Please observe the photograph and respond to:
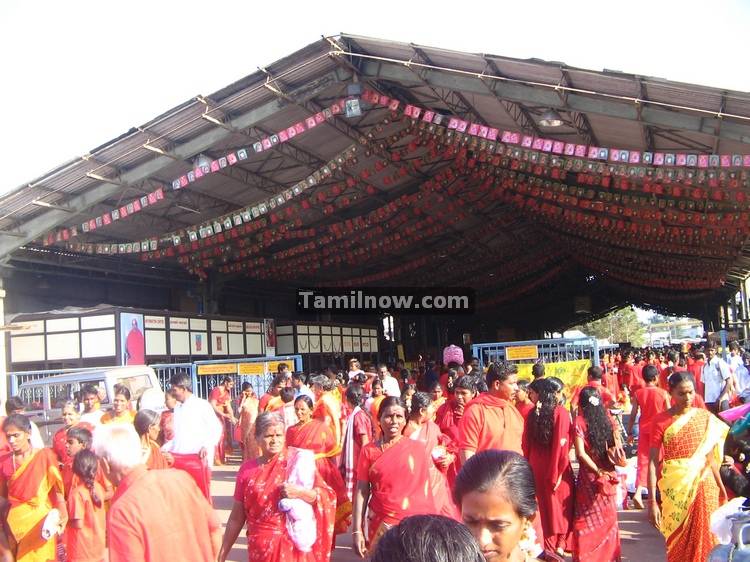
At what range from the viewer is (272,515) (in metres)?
3.82

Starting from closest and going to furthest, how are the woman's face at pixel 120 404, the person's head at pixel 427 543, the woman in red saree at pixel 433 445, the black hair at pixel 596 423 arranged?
the person's head at pixel 427 543, the woman in red saree at pixel 433 445, the black hair at pixel 596 423, the woman's face at pixel 120 404

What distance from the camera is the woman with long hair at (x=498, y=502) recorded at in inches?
83.0

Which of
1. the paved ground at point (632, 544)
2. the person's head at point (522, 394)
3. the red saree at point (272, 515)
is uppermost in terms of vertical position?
the person's head at point (522, 394)

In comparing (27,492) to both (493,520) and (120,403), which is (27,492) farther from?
(493,520)

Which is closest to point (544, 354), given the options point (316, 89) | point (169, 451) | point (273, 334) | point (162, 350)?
point (316, 89)

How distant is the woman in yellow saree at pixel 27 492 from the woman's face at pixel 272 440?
1.88 metres

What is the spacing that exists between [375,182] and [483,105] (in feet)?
17.8

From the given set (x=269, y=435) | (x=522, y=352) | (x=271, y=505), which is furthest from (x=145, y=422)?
(x=522, y=352)

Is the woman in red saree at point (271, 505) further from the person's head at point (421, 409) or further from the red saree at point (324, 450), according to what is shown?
the red saree at point (324, 450)

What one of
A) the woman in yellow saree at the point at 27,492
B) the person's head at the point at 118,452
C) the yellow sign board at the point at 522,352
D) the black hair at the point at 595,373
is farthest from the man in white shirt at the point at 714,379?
the person's head at the point at 118,452

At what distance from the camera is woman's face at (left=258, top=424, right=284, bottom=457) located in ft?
12.9

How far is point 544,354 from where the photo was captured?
11.5 m

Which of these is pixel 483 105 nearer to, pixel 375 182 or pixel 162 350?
pixel 375 182

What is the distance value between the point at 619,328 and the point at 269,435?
8055cm
